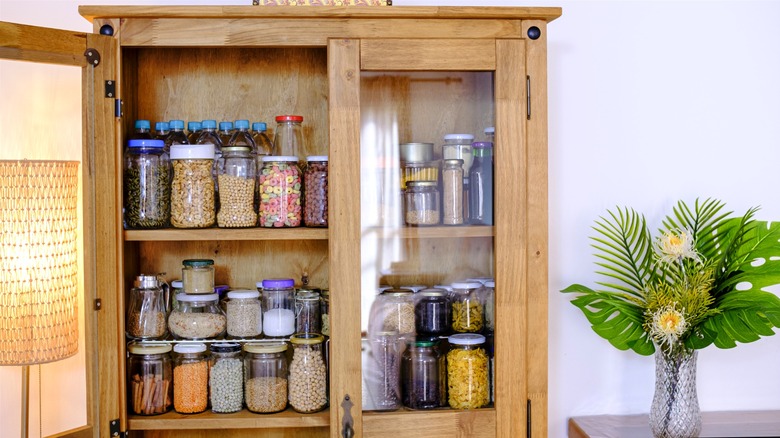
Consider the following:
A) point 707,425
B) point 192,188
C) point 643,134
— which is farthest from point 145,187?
point 707,425

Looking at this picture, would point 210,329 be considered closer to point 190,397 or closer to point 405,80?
point 190,397

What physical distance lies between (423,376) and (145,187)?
0.79 metres

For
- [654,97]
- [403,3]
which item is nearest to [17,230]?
[403,3]

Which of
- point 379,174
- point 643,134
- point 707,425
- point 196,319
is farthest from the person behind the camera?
point 643,134

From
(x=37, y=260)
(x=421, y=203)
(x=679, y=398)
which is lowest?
(x=679, y=398)

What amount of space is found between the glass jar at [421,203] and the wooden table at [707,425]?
0.76 m

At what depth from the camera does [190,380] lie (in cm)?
201

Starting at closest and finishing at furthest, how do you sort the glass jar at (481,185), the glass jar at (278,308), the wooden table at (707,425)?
1. the glass jar at (481,185)
2. the glass jar at (278,308)
3. the wooden table at (707,425)

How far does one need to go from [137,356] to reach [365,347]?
543 mm

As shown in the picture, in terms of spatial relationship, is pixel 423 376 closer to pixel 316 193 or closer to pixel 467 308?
pixel 467 308

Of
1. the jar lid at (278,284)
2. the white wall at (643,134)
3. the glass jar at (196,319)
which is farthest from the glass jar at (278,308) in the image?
the white wall at (643,134)

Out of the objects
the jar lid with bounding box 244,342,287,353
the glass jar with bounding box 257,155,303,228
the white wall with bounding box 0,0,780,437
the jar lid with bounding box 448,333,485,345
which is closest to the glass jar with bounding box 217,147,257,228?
the glass jar with bounding box 257,155,303,228

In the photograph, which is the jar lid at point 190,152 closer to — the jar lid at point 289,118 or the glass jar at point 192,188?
the glass jar at point 192,188

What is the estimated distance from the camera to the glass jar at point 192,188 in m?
2.00
